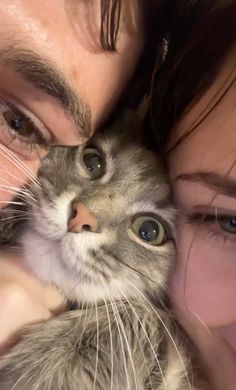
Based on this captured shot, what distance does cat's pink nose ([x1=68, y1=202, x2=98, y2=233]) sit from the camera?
3.89 ft

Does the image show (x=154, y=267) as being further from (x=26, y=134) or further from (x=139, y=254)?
(x=26, y=134)

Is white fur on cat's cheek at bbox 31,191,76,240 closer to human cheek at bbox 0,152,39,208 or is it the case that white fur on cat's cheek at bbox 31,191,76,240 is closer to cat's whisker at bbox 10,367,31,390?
human cheek at bbox 0,152,39,208

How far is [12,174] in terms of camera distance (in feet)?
3.78

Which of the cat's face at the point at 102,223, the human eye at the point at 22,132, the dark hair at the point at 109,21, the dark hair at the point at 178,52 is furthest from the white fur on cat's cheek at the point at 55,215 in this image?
the dark hair at the point at 109,21

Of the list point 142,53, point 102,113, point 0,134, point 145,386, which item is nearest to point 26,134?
point 0,134

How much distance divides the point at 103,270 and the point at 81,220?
13 centimetres

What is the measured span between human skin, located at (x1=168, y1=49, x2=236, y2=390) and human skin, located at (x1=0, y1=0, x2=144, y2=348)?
0.56 feet

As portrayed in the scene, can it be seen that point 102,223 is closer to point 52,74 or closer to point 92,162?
point 92,162

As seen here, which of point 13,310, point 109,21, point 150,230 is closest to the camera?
point 109,21

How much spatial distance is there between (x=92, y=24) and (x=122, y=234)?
462mm

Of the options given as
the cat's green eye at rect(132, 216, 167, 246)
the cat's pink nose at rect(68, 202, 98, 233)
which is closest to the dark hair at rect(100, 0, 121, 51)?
the cat's pink nose at rect(68, 202, 98, 233)

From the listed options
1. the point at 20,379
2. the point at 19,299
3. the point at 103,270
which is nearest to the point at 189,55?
the point at 103,270

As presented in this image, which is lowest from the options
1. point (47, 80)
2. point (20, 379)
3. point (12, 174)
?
point (20, 379)

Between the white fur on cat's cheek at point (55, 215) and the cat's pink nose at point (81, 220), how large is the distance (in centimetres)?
2
